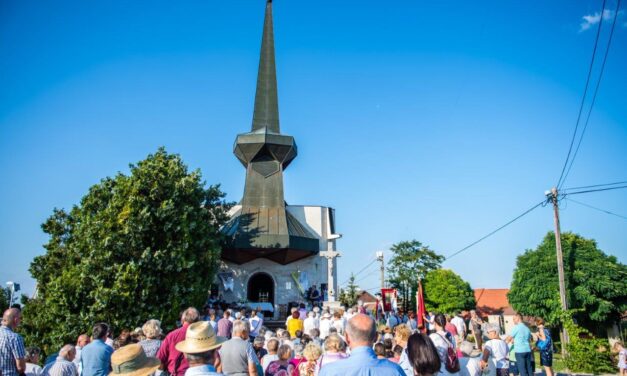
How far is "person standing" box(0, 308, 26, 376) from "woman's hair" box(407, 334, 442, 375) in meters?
4.63

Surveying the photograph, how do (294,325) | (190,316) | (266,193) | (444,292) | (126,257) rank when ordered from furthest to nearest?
(444,292), (266,193), (126,257), (294,325), (190,316)

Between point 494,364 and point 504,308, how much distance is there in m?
52.0

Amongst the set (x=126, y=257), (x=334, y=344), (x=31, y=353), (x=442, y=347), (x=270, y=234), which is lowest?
(x=31, y=353)

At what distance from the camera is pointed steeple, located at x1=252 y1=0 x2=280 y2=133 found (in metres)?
30.1

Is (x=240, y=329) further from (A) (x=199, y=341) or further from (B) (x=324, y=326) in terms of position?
(B) (x=324, y=326)

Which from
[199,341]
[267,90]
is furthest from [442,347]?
[267,90]

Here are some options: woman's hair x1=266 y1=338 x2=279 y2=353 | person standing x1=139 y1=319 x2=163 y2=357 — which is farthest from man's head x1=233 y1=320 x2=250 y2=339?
person standing x1=139 y1=319 x2=163 y2=357

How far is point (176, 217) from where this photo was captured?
653 inches

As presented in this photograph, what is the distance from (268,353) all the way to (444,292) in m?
42.3

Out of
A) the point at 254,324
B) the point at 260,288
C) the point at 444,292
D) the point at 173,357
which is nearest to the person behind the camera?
the point at 173,357

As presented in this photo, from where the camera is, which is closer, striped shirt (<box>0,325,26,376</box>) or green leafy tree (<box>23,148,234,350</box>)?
striped shirt (<box>0,325,26,376</box>)

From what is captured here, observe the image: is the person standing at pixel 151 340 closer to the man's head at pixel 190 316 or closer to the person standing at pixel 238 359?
the man's head at pixel 190 316

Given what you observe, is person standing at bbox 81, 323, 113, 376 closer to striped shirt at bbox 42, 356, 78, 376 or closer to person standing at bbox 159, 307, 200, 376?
striped shirt at bbox 42, 356, 78, 376

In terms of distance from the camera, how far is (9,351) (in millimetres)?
5172
